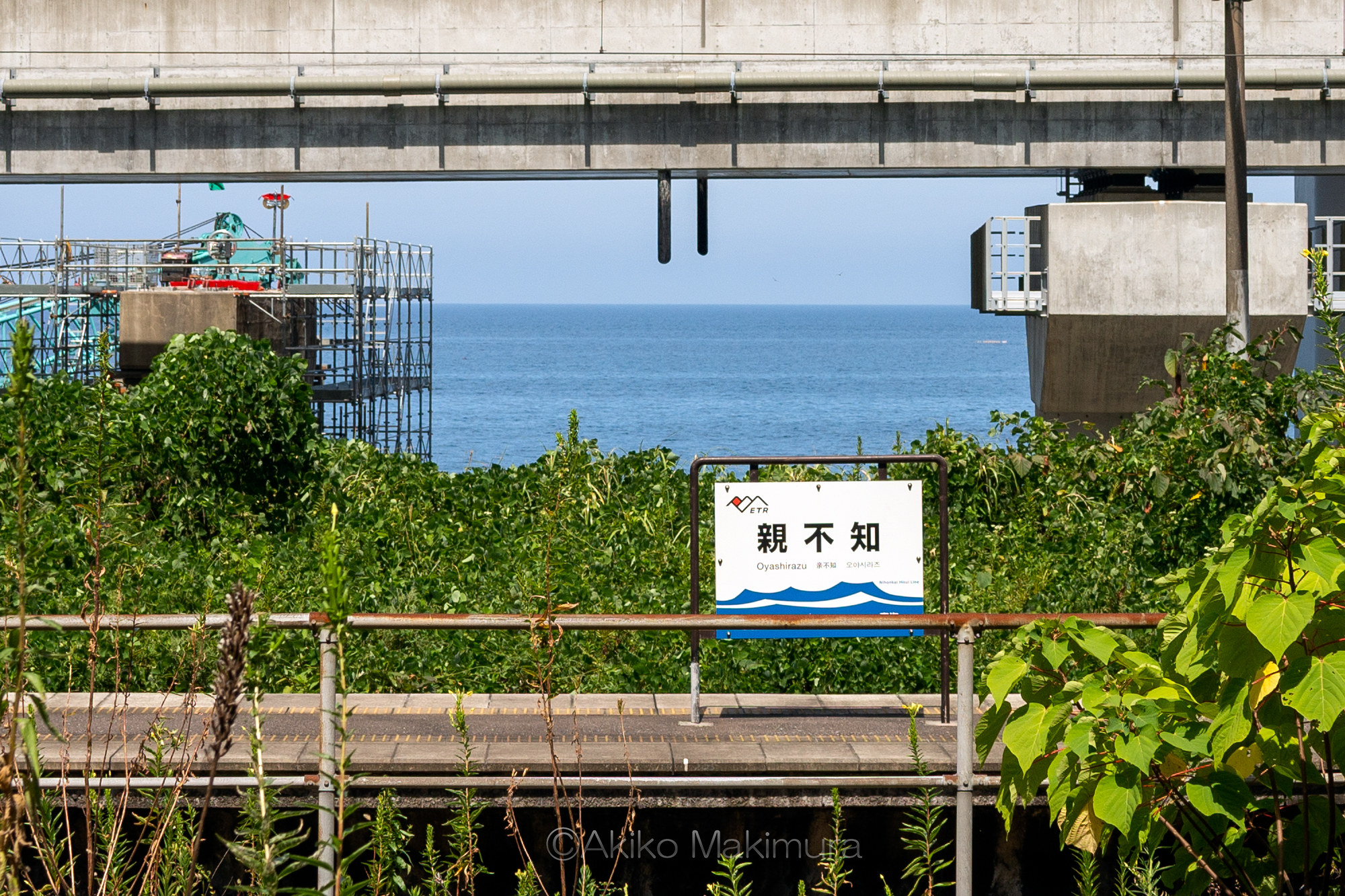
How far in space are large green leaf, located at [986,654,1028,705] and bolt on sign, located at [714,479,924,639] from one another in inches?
100

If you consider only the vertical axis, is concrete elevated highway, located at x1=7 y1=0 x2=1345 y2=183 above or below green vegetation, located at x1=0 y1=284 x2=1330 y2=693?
above

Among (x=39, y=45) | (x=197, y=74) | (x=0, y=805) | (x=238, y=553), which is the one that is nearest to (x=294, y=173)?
(x=197, y=74)

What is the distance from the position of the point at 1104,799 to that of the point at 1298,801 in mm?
1980

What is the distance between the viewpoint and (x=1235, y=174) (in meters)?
15.5

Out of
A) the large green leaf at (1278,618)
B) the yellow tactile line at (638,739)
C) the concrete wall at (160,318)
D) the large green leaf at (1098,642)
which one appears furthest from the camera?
the concrete wall at (160,318)

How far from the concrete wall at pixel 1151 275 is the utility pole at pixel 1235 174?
3.97 metres

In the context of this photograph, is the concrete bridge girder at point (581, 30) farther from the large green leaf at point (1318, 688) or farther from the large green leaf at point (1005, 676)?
the large green leaf at point (1318, 688)

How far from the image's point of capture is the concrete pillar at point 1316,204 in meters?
25.0

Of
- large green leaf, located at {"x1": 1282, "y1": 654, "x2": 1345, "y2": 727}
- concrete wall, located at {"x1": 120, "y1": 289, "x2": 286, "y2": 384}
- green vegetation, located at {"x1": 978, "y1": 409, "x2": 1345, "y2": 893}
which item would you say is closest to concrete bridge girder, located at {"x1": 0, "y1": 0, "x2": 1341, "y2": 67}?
concrete wall, located at {"x1": 120, "y1": 289, "x2": 286, "y2": 384}

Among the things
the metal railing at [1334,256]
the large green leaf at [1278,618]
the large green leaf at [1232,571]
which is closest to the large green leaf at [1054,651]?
the large green leaf at [1232,571]

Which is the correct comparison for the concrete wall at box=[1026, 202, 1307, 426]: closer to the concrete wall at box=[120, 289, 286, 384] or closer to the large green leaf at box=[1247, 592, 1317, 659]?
the concrete wall at box=[120, 289, 286, 384]

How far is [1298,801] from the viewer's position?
5.98 metres

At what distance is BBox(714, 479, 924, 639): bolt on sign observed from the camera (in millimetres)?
7473

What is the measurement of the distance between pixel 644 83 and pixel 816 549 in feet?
42.8
